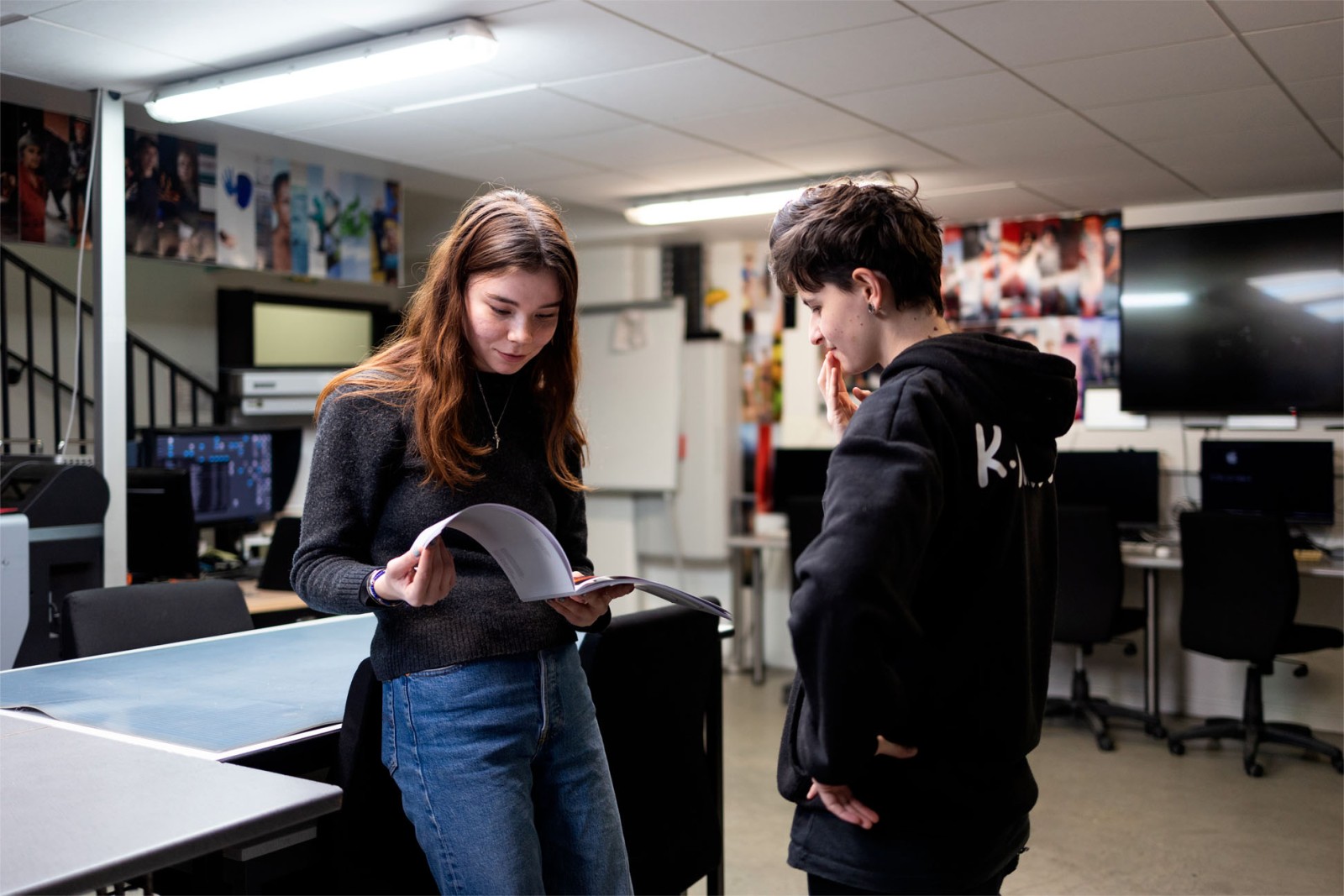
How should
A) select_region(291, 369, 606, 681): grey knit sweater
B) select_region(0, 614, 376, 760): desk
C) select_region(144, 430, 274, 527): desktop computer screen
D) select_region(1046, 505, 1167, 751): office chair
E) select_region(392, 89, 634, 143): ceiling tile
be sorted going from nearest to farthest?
select_region(291, 369, 606, 681): grey knit sweater → select_region(0, 614, 376, 760): desk → select_region(392, 89, 634, 143): ceiling tile → select_region(144, 430, 274, 527): desktop computer screen → select_region(1046, 505, 1167, 751): office chair

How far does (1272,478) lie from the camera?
17.4 ft

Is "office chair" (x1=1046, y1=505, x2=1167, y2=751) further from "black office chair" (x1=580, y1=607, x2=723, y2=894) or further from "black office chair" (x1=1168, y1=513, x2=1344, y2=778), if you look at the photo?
"black office chair" (x1=580, y1=607, x2=723, y2=894)

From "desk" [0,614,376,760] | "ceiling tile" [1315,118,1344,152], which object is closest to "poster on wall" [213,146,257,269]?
"desk" [0,614,376,760]

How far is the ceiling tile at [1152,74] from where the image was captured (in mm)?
3428

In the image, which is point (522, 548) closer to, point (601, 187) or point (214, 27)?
point (214, 27)

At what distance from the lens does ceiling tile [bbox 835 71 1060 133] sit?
375 centimetres

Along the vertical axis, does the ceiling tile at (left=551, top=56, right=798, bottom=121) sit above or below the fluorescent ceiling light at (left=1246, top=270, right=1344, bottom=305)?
above

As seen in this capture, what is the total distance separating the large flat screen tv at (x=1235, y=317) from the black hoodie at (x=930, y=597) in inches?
186

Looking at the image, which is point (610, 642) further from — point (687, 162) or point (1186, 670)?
point (1186, 670)

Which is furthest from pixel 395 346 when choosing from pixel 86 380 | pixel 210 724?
pixel 86 380

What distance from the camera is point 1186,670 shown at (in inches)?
225

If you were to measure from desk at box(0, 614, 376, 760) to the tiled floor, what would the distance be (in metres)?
1.52

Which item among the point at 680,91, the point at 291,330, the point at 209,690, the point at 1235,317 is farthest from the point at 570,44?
the point at 291,330

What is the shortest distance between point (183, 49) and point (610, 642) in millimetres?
2531
